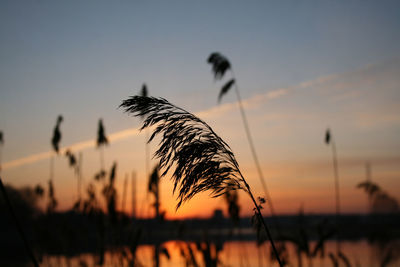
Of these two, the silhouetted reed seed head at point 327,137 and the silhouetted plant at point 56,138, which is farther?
the silhouetted reed seed head at point 327,137

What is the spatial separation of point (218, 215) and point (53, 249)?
5387 millimetres

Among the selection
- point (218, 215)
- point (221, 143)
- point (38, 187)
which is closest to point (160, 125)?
point (221, 143)

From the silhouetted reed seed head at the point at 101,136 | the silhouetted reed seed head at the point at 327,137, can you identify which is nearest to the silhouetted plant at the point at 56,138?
the silhouetted reed seed head at the point at 101,136

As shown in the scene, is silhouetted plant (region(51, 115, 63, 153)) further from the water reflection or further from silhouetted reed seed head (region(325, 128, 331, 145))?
silhouetted reed seed head (region(325, 128, 331, 145))

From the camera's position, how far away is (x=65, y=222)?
11828mm

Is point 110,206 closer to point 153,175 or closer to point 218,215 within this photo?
point 153,175

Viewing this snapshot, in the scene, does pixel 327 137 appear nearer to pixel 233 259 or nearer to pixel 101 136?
pixel 101 136

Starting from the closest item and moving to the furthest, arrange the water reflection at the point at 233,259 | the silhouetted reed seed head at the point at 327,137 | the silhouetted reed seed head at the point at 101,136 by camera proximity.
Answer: the water reflection at the point at 233,259, the silhouetted reed seed head at the point at 101,136, the silhouetted reed seed head at the point at 327,137

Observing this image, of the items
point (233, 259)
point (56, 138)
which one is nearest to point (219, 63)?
point (56, 138)

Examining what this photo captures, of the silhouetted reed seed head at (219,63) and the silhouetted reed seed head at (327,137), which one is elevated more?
the silhouetted reed seed head at (219,63)

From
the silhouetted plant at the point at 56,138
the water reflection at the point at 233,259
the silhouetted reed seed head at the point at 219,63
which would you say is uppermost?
the silhouetted reed seed head at the point at 219,63

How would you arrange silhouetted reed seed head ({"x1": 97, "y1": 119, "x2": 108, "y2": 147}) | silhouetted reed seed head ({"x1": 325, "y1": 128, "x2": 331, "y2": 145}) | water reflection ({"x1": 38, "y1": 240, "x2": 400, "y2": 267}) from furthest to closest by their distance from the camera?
1. silhouetted reed seed head ({"x1": 325, "y1": 128, "x2": 331, "y2": 145})
2. silhouetted reed seed head ({"x1": 97, "y1": 119, "x2": 108, "y2": 147})
3. water reflection ({"x1": 38, "y1": 240, "x2": 400, "y2": 267})

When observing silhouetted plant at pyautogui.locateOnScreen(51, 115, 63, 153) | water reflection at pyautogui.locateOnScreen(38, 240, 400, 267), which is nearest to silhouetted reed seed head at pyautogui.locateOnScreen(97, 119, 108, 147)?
silhouetted plant at pyautogui.locateOnScreen(51, 115, 63, 153)

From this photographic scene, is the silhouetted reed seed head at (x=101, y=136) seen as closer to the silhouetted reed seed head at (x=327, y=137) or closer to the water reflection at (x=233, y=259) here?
the water reflection at (x=233, y=259)
